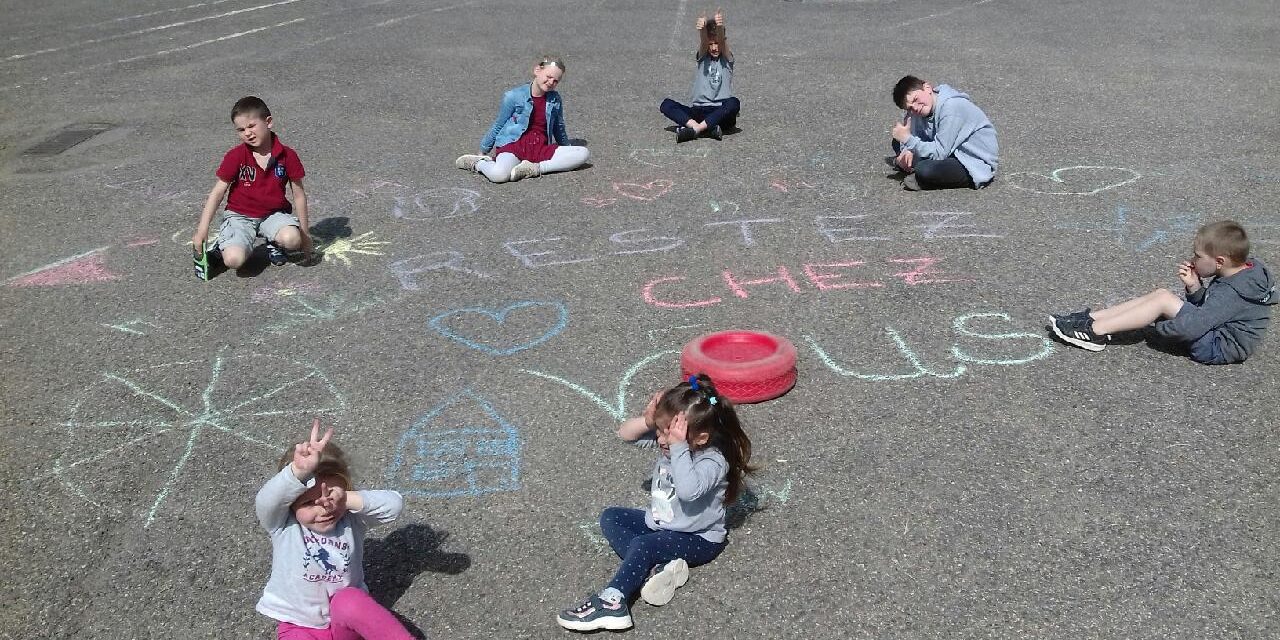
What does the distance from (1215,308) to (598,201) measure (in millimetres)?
4016

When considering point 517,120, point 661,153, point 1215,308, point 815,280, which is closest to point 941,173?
point 815,280

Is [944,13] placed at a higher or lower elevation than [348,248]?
higher

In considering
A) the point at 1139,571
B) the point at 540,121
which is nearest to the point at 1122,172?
the point at 540,121

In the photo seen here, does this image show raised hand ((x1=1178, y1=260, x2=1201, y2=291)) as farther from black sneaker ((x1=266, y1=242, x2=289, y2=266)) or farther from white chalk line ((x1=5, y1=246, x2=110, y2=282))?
white chalk line ((x1=5, y1=246, x2=110, y2=282))

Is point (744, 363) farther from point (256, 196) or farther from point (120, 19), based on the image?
point (120, 19)

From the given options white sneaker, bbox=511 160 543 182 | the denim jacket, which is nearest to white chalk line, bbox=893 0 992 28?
the denim jacket

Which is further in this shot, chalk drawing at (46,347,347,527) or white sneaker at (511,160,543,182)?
white sneaker at (511,160,543,182)

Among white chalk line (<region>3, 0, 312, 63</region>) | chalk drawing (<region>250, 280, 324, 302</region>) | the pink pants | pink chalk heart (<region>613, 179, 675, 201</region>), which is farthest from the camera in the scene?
white chalk line (<region>3, 0, 312, 63</region>)

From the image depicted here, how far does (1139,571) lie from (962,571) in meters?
0.60

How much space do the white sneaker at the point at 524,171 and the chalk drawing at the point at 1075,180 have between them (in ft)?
11.3

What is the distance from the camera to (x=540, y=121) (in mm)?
8453

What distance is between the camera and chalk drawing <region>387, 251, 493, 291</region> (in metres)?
6.35

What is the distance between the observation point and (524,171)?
26.7ft

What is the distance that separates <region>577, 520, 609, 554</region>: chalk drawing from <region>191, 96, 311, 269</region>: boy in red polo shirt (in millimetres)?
3348
